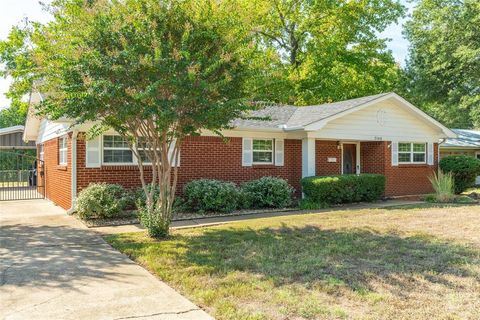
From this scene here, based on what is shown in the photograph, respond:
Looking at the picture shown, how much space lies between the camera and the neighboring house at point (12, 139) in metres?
26.3

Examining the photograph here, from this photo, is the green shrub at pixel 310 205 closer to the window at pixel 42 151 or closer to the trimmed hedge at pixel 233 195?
the trimmed hedge at pixel 233 195

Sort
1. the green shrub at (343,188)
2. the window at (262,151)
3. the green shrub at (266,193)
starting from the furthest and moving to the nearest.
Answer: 1. the window at (262,151)
2. the green shrub at (343,188)
3. the green shrub at (266,193)

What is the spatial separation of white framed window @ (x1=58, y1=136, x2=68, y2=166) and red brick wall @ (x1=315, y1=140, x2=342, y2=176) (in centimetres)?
905

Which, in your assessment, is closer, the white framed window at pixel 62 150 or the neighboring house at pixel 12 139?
the white framed window at pixel 62 150

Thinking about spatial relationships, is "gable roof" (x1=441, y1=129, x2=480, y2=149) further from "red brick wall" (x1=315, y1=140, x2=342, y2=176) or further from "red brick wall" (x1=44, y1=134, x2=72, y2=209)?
"red brick wall" (x1=44, y1=134, x2=72, y2=209)

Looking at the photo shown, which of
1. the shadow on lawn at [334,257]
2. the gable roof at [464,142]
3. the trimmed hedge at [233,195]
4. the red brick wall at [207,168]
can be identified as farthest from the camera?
the gable roof at [464,142]

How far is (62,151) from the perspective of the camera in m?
13.7

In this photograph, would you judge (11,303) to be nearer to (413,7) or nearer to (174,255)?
(174,255)

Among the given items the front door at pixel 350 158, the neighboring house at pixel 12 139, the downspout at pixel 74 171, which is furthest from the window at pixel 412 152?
the neighboring house at pixel 12 139

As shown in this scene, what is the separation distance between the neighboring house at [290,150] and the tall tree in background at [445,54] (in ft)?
33.2

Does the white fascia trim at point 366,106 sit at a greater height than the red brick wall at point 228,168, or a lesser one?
greater

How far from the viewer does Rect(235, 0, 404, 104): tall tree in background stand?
25.8 m

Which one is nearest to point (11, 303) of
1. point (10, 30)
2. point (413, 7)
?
point (10, 30)

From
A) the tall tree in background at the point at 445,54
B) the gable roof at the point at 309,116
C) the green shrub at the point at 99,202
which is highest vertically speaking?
the tall tree in background at the point at 445,54
